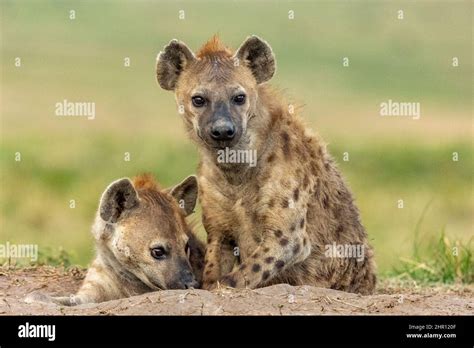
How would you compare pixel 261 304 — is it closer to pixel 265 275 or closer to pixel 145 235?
pixel 265 275

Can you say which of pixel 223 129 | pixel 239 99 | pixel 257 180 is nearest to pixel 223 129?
pixel 223 129

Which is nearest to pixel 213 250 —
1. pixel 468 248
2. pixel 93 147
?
pixel 468 248

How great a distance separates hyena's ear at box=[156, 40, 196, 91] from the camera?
11617mm

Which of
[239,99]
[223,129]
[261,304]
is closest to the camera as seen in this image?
[261,304]

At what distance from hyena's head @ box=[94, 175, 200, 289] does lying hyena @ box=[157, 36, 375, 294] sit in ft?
1.33

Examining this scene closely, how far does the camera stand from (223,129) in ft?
35.7

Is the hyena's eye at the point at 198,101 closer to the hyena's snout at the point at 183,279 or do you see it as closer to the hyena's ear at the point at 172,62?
the hyena's ear at the point at 172,62

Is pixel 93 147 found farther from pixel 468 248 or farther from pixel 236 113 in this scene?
pixel 236 113

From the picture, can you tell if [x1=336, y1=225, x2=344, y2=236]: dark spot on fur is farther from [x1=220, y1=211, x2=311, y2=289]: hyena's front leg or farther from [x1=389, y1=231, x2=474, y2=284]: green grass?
[x1=389, y1=231, x2=474, y2=284]: green grass

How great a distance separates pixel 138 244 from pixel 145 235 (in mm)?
94

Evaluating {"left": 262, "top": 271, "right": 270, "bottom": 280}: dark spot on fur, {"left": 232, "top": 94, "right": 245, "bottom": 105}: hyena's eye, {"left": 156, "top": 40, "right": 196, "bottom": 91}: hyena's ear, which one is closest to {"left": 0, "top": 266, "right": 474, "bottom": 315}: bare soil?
{"left": 262, "top": 271, "right": 270, "bottom": 280}: dark spot on fur

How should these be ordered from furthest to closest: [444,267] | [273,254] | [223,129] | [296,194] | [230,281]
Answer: [444,267] → [296,194] → [273,254] → [230,281] → [223,129]

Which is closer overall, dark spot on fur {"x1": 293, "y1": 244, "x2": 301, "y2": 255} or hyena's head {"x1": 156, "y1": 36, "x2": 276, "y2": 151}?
hyena's head {"x1": 156, "y1": 36, "x2": 276, "y2": 151}

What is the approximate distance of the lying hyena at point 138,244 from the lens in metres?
11.0
